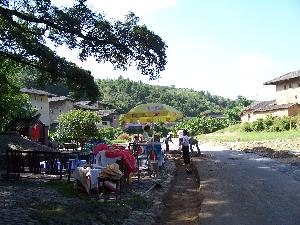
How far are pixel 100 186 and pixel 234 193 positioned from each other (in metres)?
3.35

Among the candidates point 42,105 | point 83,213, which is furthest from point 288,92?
point 83,213

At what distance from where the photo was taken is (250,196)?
9828 mm

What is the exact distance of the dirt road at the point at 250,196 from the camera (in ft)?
25.7

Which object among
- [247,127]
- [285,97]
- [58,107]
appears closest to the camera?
[247,127]

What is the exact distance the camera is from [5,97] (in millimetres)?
16984

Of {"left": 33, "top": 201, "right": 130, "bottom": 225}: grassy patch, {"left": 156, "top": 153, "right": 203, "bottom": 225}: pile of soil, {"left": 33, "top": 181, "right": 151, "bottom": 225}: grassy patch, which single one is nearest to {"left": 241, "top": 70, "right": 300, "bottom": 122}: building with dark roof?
{"left": 156, "top": 153, "right": 203, "bottom": 225}: pile of soil

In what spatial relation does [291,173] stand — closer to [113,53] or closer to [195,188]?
[195,188]

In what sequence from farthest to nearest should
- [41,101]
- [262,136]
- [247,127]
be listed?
[41,101], [247,127], [262,136]

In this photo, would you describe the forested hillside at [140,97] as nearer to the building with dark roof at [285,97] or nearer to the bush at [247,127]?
the building with dark roof at [285,97]

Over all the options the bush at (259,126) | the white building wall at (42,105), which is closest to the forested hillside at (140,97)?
the white building wall at (42,105)

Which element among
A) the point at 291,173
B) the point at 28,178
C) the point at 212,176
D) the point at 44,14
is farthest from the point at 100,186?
the point at 291,173

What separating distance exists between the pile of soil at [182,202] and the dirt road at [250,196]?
10.9 inches

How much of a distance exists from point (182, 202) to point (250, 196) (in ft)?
5.95

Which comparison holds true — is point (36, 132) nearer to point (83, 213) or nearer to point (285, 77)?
point (83, 213)
